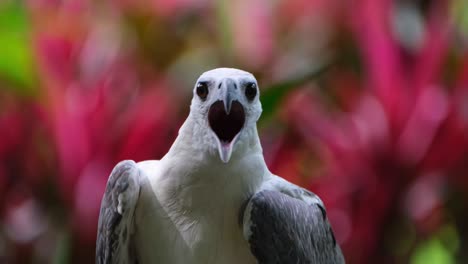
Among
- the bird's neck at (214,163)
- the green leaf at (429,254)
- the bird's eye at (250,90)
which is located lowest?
the green leaf at (429,254)

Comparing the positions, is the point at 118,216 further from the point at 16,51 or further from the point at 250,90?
the point at 16,51

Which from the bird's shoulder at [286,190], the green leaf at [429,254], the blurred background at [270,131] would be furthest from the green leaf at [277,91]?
the green leaf at [429,254]

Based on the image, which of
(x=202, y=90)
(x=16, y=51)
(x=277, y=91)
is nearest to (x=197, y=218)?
(x=202, y=90)

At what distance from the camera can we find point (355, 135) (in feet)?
4.21

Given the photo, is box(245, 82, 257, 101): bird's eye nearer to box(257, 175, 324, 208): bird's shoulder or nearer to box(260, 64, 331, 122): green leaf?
box(257, 175, 324, 208): bird's shoulder

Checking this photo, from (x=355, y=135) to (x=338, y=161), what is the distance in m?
0.04

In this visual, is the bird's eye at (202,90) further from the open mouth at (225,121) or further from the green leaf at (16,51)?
the green leaf at (16,51)

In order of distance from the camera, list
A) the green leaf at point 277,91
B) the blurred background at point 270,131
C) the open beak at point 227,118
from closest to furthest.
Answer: the open beak at point 227,118 → the green leaf at point 277,91 → the blurred background at point 270,131

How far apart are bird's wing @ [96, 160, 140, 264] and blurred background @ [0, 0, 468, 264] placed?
9.1 inches

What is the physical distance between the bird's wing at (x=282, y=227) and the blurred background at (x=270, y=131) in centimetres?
22

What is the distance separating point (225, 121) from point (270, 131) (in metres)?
0.59

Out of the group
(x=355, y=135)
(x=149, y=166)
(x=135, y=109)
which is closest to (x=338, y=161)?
(x=355, y=135)

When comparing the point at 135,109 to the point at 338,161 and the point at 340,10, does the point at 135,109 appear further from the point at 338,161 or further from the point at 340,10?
the point at 340,10

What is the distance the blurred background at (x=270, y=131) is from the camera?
3.97ft
